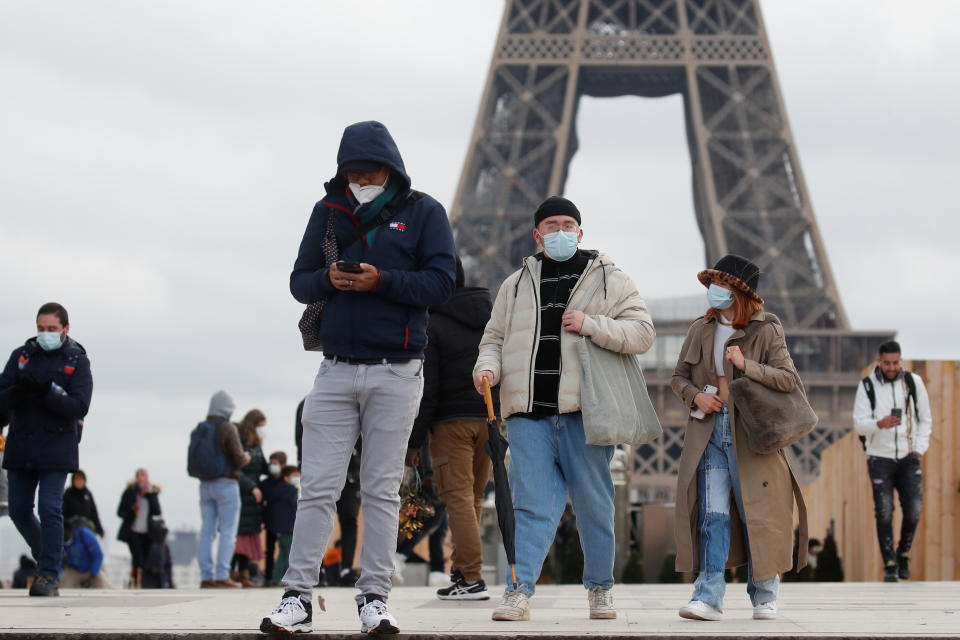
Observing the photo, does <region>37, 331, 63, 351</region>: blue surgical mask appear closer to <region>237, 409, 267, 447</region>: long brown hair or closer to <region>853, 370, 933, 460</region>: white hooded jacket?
<region>237, 409, 267, 447</region>: long brown hair

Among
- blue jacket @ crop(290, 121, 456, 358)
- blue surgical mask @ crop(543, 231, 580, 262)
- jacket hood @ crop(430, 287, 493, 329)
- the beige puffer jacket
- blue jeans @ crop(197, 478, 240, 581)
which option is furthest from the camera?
blue jeans @ crop(197, 478, 240, 581)

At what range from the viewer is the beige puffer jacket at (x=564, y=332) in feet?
22.3

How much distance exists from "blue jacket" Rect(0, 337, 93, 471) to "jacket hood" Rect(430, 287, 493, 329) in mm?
2390

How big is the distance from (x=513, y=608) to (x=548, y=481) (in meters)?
0.57

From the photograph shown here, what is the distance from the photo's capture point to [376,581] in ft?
19.5

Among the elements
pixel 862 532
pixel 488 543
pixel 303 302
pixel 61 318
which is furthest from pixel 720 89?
pixel 303 302

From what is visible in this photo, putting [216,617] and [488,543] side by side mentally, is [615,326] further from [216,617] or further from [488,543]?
[488,543]

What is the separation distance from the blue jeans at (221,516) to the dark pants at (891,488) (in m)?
4.67

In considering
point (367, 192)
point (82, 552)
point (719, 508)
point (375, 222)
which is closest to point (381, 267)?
point (375, 222)

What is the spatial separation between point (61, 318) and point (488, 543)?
11717 millimetres

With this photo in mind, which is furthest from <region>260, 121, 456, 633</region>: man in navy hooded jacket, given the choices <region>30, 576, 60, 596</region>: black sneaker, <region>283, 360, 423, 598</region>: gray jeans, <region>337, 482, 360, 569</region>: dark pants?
<region>337, 482, 360, 569</region>: dark pants

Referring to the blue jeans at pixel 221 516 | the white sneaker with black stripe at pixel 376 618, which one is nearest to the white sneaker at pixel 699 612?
the white sneaker with black stripe at pixel 376 618

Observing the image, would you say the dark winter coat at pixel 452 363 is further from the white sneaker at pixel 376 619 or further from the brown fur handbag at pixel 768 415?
the white sneaker at pixel 376 619

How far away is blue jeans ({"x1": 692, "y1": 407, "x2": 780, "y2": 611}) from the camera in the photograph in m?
7.08
